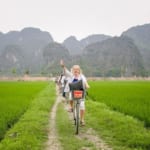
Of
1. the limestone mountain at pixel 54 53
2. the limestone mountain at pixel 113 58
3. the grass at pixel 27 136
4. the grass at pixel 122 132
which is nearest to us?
the grass at pixel 27 136

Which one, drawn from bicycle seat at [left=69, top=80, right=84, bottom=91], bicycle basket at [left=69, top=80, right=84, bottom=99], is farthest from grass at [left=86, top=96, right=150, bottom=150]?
bicycle seat at [left=69, top=80, right=84, bottom=91]

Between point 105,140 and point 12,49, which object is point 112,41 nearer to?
point 12,49

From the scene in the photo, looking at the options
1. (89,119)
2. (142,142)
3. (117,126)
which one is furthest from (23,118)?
(142,142)

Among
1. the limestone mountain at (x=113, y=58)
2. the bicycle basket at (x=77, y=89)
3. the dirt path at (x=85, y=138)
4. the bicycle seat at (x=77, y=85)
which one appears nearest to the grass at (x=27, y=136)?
the dirt path at (x=85, y=138)

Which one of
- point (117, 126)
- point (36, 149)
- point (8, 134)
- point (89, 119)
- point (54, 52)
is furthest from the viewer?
point (54, 52)

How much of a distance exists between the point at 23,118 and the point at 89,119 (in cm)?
202

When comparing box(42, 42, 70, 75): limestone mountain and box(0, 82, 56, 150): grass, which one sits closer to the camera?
box(0, 82, 56, 150): grass

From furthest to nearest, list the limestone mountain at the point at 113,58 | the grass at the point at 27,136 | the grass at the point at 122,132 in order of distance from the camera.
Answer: the limestone mountain at the point at 113,58
the grass at the point at 122,132
the grass at the point at 27,136

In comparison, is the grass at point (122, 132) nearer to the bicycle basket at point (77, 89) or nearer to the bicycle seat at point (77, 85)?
the bicycle basket at point (77, 89)

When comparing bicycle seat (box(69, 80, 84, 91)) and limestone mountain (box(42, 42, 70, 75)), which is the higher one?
limestone mountain (box(42, 42, 70, 75))

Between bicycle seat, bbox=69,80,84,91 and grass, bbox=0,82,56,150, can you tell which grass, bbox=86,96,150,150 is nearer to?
bicycle seat, bbox=69,80,84,91

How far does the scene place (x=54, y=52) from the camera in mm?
164750

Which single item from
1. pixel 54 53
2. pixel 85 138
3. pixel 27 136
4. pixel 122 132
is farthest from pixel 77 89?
pixel 54 53

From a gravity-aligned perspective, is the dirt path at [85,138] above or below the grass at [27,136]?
below
